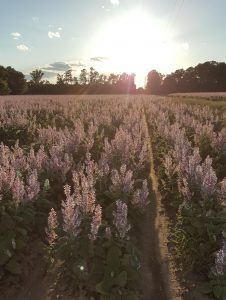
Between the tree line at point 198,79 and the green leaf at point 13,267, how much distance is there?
4123 inches

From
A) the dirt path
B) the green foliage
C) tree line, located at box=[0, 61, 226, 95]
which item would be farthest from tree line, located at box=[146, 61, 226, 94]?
the green foliage

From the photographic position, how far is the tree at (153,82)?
5324 inches

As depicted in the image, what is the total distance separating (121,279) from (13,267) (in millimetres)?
1666

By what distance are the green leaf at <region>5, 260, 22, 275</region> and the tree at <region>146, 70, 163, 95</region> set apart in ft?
420

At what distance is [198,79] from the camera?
117 metres

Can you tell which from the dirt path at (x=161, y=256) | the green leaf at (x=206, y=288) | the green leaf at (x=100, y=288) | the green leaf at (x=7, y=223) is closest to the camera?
the green leaf at (x=100, y=288)

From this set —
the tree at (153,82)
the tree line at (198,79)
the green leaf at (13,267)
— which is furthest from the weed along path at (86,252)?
the tree at (153,82)

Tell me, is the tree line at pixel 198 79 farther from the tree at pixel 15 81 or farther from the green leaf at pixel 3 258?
the green leaf at pixel 3 258

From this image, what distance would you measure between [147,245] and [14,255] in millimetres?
2466

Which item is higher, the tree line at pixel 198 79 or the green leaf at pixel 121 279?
the green leaf at pixel 121 279

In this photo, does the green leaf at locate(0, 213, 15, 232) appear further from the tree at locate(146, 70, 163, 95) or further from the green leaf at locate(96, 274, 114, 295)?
the tree at locate(146, 70, 163, 95)

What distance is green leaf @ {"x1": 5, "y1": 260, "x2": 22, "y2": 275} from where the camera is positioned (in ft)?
19.3

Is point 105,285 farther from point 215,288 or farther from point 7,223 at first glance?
point 7,223

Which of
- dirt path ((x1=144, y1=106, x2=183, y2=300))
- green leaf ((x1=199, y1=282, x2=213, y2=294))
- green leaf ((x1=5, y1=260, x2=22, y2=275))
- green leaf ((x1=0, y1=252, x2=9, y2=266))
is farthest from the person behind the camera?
dirt path ((x1=144, y1=106, x2=183, y2=300))
